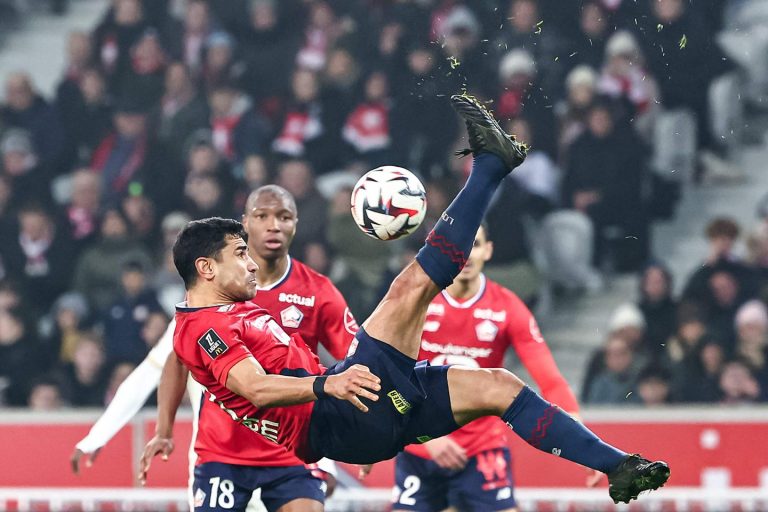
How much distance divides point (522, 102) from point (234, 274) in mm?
6120

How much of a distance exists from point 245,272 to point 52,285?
6.74 m

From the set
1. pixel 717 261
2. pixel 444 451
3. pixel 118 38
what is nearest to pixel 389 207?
pixel 444 451

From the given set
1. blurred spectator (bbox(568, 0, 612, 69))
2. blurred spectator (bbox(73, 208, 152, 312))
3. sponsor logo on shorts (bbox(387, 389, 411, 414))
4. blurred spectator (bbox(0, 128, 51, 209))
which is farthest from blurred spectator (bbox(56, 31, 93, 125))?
sponsor logo on shorts (bbox(387, 389, 411, 414))

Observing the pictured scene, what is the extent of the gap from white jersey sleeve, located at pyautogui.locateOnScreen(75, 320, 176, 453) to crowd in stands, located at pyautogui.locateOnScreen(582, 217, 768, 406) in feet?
13.6

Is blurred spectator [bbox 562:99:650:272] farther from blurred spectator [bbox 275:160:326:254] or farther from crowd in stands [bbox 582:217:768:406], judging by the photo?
blurred spectator [bbox 275:160:326:254]

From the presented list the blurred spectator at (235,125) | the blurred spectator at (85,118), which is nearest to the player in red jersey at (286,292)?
the blurred spectator at (235,125)

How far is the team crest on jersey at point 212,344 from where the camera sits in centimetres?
541

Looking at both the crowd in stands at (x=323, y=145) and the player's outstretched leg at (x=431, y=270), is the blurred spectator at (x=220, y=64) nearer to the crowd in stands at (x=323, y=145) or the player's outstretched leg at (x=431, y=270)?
the crowd in stands at (x=323, y=145)

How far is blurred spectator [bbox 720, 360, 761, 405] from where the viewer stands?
970cm

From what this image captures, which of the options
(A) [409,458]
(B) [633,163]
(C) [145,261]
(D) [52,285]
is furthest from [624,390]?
(D) [52,285]

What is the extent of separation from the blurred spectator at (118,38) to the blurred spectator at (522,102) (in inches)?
153

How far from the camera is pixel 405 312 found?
546 centimetres

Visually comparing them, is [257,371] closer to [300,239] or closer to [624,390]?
[624,390]

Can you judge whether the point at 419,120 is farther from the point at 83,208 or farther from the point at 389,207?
the point at 389,207
